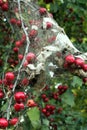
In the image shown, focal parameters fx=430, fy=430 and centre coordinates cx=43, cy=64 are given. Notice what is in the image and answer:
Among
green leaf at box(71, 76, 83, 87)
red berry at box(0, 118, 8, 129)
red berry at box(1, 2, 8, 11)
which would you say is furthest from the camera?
red berry at box(1, 2, 8, 11)

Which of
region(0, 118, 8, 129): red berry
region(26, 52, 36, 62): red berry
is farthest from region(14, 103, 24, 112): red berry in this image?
region(26, 52, 36, 62): red berry

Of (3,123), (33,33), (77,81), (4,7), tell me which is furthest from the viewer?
(4,7)

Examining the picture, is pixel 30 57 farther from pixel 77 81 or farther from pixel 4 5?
pixel 4 5

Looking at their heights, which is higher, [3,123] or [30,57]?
[30,57]

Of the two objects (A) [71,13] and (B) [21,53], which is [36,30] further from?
(A) [71,13]

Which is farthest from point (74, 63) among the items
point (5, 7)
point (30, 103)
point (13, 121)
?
point (5, 7)

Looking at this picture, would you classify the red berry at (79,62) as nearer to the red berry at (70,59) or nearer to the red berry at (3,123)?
the red berry at (70,59)

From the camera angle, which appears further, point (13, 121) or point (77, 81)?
point (77, 81)

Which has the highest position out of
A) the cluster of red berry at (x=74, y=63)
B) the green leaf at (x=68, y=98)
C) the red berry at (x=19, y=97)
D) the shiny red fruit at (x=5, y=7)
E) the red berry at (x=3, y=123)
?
the shiny red fruit at (x=5, y=7)

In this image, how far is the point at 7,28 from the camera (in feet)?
12.9

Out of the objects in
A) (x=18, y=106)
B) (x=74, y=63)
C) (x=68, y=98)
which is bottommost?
(x=68, y=98)

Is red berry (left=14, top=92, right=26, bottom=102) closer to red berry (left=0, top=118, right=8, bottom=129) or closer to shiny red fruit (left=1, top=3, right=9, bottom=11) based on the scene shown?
red berry (left=0, top=118, right=8, bottom=129)

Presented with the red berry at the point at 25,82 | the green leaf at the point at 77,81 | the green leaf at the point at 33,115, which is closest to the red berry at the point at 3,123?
the green leaf at the point at 33,115

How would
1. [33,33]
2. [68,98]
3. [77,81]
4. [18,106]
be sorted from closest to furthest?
[18,106] < [77,81] < [68,98] < [33,33]
